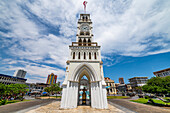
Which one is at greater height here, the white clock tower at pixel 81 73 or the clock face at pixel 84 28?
the clock face at pixel 84 28

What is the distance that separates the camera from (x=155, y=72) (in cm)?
5209

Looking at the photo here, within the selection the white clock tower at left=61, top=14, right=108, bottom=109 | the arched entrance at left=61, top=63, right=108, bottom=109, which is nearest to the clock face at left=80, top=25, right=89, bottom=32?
the white clock tower at left=61, top=14, right=108, bottom=109

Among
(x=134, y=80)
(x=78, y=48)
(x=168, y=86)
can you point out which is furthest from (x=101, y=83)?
(x=134, y=80)

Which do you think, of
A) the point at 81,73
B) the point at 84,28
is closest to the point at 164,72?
the point at 84,28

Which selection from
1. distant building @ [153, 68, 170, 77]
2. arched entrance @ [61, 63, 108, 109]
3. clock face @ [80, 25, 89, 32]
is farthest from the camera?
distant building @ [153, 68, 170, 77]

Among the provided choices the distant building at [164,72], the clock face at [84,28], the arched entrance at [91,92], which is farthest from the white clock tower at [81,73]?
the distant building at [164,72]

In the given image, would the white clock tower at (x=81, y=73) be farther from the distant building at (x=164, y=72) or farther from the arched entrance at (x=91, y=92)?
the distant building at (x=164, y=72)

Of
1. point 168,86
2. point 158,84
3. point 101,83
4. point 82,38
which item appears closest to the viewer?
point 101,83

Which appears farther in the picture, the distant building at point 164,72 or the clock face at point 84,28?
the distant building at point 164,72

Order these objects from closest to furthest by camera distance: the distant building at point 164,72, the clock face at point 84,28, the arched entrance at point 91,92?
the arched entrance at point 91,92
the clock face at point 84,28
the distant building at point 164,72

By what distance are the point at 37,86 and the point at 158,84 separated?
303ft

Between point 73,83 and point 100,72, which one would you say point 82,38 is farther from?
point 73,83

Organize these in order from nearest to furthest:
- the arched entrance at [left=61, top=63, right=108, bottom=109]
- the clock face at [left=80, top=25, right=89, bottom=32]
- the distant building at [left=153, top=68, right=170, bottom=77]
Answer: the arched entrance at [left=61, top=63, right=108, bottom=109] → the clock face at [left=80, top=25, right=89, bottom=32] → the distant building at [left=153, top=68, right=170, bottom=77]

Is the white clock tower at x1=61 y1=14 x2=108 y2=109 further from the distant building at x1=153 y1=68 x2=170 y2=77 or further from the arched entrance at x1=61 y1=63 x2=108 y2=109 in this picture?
the distant building at x1=153 y1=68 x2=170 y2=77
